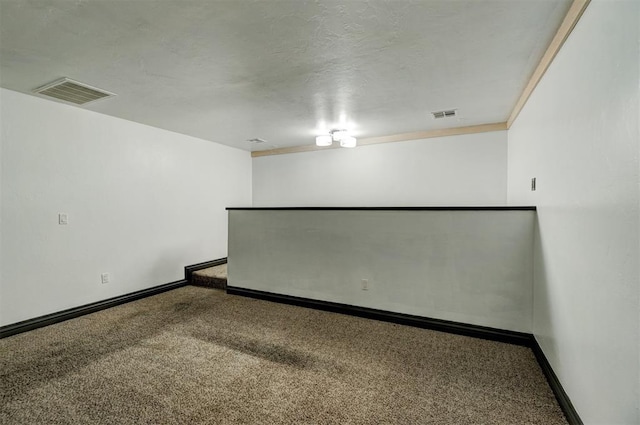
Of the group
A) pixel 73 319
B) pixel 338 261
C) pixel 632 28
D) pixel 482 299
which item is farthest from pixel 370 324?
pixel 73 319

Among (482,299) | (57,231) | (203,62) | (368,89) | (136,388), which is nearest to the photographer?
(136,388)

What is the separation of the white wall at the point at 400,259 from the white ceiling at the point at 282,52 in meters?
1.31

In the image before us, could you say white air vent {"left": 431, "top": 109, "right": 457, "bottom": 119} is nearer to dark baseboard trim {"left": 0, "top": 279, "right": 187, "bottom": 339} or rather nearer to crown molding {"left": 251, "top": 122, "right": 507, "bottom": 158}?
crown molding {"left": 251, "top": 122, "right": 507, "bottom": 158}

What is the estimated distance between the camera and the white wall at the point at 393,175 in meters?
4.46

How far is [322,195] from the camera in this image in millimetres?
5785

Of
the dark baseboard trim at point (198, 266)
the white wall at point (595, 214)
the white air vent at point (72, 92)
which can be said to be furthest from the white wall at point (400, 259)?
the white air vent at point (72, 92)

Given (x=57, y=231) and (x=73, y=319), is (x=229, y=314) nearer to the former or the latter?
(x=73, y=319)

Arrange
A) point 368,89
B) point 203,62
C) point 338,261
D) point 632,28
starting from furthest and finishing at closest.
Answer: point 338,261, point 368,89, point 203,62, point 632,28

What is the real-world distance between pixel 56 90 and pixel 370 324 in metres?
3.99

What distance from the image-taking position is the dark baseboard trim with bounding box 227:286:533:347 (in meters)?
2.72

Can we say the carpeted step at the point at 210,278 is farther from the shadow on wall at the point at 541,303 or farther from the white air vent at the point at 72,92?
the shadow on wall at the point at 541,303

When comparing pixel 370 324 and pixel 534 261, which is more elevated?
pixel 534 261

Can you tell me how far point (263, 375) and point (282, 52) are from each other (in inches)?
97.3

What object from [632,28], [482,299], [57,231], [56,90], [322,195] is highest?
[56,90]
